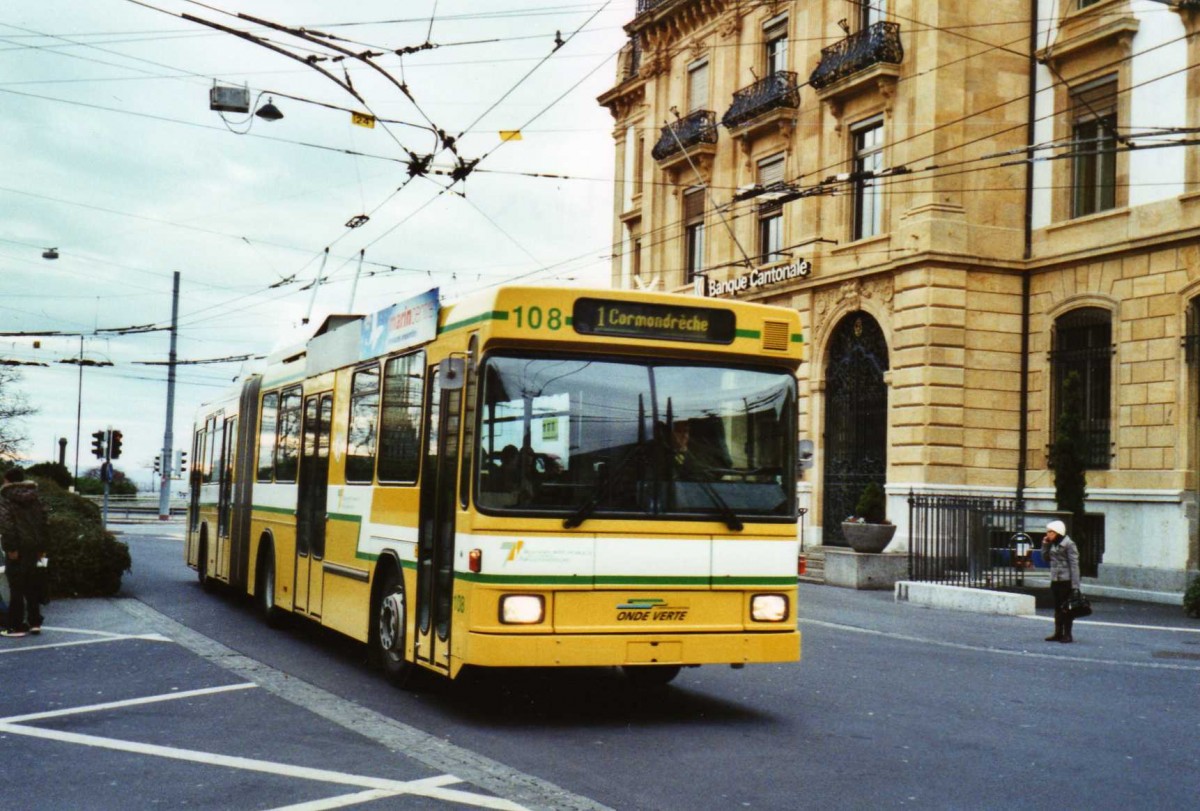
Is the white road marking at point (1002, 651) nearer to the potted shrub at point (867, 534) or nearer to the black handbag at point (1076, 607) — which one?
the black handbag at point (1076, 607)

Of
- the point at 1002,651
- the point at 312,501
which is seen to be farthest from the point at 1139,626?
the point at 312,501

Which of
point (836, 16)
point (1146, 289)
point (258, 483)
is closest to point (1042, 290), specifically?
point (1146, 289)

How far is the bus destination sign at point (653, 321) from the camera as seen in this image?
909cm

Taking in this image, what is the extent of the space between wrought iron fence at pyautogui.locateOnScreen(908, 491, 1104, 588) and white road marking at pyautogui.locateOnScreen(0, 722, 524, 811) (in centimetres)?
1664

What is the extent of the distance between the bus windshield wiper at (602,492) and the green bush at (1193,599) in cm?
1425

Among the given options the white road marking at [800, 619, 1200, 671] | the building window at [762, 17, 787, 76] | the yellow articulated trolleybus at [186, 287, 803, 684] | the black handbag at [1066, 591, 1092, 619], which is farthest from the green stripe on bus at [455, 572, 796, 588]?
the building window at [762, 17, 787, 76]

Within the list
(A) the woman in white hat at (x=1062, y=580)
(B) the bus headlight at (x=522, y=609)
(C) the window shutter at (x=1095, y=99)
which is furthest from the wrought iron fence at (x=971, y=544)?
(B) the bus headlight at (x=522, y=609)

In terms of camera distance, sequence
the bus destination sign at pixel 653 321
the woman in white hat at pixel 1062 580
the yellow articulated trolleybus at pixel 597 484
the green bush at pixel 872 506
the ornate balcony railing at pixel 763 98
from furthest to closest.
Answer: the ornate balcony railing at pixel 763 98 → the green bush at pixel 872 506 → the woman in white hat at pixel 1062 580 → the bus destination sign at pixel 653 321 → the yellow articulated trolleybus at pixel 597 484

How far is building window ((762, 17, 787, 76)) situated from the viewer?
34.7 metres

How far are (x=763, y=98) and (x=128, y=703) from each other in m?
27.5

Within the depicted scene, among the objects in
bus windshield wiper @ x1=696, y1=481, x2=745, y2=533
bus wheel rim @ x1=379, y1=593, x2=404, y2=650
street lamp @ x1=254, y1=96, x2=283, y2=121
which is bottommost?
bus wheel rim @ x1=379, y1=593, x2=404, y2=650

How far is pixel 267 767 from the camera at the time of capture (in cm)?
743

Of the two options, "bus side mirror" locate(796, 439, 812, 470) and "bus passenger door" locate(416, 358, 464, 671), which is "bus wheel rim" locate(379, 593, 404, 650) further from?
"bus side mirror" locate(796, 439, 812, 470)

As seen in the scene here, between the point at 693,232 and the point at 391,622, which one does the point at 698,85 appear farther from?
the point at 391,622
